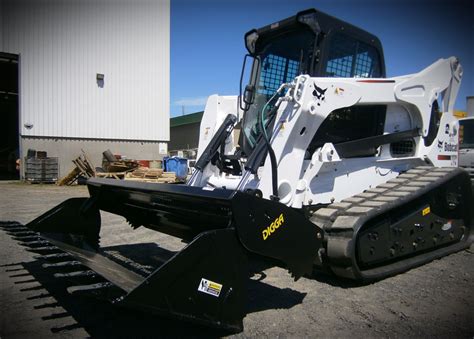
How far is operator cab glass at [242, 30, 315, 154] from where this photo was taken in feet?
14.7

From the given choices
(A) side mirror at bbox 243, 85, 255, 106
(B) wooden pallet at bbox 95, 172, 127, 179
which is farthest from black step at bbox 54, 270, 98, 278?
(B) wooden pallet at bbox 95, 172, 127, 179

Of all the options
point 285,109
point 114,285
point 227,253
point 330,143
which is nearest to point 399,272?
point 330,143

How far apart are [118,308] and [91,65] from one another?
53.7 ft

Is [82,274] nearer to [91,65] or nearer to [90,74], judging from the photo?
[90,74]

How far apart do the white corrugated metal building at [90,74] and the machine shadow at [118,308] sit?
1383 centimetres

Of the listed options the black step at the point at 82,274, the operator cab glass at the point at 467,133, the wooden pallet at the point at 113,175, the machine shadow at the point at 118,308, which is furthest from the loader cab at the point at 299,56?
the wooden pallet at the point at 113,175

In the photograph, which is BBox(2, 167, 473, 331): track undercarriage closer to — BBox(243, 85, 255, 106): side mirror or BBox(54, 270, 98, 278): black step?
BBox(54, 270, 98, 278): black step

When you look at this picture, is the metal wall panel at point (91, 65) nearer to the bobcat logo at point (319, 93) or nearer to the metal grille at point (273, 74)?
the metal grille at point (273, 74)

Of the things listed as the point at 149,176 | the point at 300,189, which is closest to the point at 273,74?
the point at 300,189

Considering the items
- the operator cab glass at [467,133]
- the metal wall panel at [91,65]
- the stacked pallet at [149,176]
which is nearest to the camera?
the operator cab glass at [467,133]

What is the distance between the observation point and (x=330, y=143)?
13.6ft

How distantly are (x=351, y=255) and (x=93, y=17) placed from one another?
17.1m

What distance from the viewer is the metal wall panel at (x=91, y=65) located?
16312 millimetres

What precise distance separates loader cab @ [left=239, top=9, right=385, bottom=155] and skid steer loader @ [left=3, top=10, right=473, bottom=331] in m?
0.02
